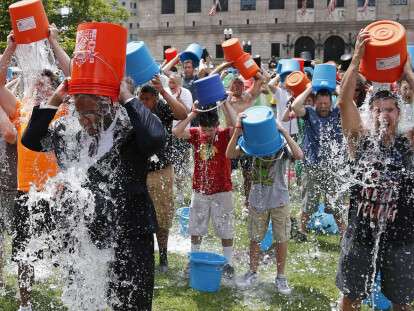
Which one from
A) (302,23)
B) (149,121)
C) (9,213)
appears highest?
(302,23)

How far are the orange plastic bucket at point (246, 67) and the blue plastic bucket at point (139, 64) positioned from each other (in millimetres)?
2799

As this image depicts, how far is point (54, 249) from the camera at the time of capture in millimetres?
3543

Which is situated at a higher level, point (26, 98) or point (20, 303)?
point (26, 98)

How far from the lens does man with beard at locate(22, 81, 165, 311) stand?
110 inches

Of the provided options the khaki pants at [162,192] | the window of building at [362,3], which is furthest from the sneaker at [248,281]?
the window of building at [362,3]

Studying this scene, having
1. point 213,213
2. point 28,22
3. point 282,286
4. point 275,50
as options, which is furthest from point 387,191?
point 275,50

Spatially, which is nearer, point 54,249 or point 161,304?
point 54,249

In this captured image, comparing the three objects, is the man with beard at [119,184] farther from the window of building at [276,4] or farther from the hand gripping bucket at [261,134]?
the window of building at [276,4]

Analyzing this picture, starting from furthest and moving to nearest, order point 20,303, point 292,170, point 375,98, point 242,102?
point 292,170 < point 242,102 < point 20,303 < point 375,98

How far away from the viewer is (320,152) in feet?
19.3

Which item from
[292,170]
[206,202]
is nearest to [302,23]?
[292,170]

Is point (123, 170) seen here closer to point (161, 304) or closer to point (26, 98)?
point (26, 98)

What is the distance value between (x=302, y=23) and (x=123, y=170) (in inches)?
1922

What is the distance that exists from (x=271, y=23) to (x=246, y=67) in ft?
149
